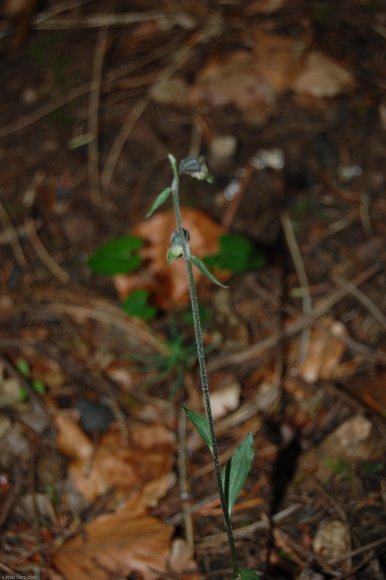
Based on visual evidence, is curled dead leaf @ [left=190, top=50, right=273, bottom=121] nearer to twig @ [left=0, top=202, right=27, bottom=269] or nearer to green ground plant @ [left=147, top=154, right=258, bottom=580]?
twig @ [left=0, top=202, right=27, bottom=269]

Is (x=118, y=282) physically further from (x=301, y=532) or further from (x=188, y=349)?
(x=301, y=532)

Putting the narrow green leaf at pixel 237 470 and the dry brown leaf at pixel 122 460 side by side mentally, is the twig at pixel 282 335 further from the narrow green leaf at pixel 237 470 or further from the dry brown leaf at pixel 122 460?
the narrow green leaf at pixel 237 470

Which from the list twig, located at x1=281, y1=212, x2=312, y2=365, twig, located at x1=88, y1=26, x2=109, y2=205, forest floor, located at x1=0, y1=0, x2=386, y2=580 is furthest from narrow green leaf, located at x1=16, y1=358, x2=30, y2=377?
twig, located at x1=281, y1=212, x2=312, y2=365

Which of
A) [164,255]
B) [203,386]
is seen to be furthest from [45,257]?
[203,386]

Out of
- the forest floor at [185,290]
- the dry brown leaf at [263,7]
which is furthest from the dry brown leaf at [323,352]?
the dry brown leaf at [263,7]

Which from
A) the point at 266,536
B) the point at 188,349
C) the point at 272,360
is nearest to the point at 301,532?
the point at 266,536
